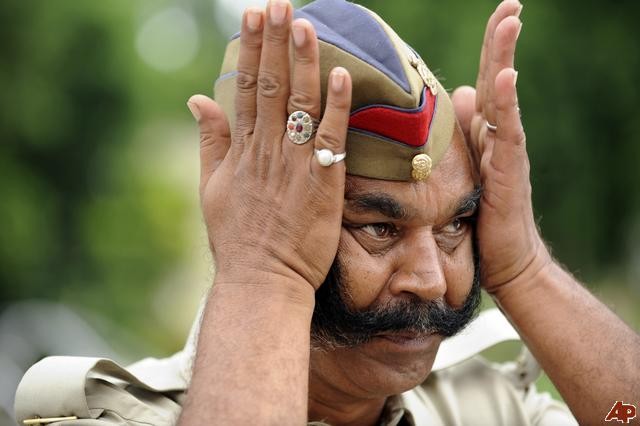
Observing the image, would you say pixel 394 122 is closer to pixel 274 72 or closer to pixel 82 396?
pixel 274 72

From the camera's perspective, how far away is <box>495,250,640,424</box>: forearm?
10.7ft

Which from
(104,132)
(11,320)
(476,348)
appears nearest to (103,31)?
(104,132)

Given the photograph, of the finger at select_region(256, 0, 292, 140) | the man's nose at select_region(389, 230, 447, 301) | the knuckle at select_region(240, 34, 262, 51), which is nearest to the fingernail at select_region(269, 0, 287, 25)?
the finger at select_region(256, 0, 292, 140)

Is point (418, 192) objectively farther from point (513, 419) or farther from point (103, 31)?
point (103, 31)

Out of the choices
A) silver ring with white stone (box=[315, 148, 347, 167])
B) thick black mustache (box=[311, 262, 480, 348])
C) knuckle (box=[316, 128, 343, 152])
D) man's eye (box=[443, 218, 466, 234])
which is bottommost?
thick black mustache (box=[311, 262, 480, 348])

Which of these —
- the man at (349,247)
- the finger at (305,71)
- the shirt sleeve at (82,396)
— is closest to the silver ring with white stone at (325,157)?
the man at (349,247)

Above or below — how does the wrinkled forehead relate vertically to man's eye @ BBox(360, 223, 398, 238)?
above

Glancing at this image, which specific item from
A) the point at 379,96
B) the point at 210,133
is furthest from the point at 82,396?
the point at 379,96

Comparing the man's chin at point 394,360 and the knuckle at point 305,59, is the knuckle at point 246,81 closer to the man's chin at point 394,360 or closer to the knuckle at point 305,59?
the knuckle at point 305,59

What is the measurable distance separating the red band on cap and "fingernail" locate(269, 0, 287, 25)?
43cm

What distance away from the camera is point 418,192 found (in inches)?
118

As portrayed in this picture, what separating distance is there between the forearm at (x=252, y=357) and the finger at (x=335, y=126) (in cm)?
36

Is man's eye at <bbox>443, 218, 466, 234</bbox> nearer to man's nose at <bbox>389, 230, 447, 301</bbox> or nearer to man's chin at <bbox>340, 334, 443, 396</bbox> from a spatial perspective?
man's nose at <bbox>389, 230, 447, 301</bbox>

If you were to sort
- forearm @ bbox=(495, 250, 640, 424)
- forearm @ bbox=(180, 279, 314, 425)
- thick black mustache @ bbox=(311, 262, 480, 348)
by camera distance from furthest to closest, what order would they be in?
forearm @ bbox=(495, 250, 640, 424) < thick black mustache @ bbox=(311, 262, 480, 348) < forearm @ bbox=(180, 279, 314, 425)
